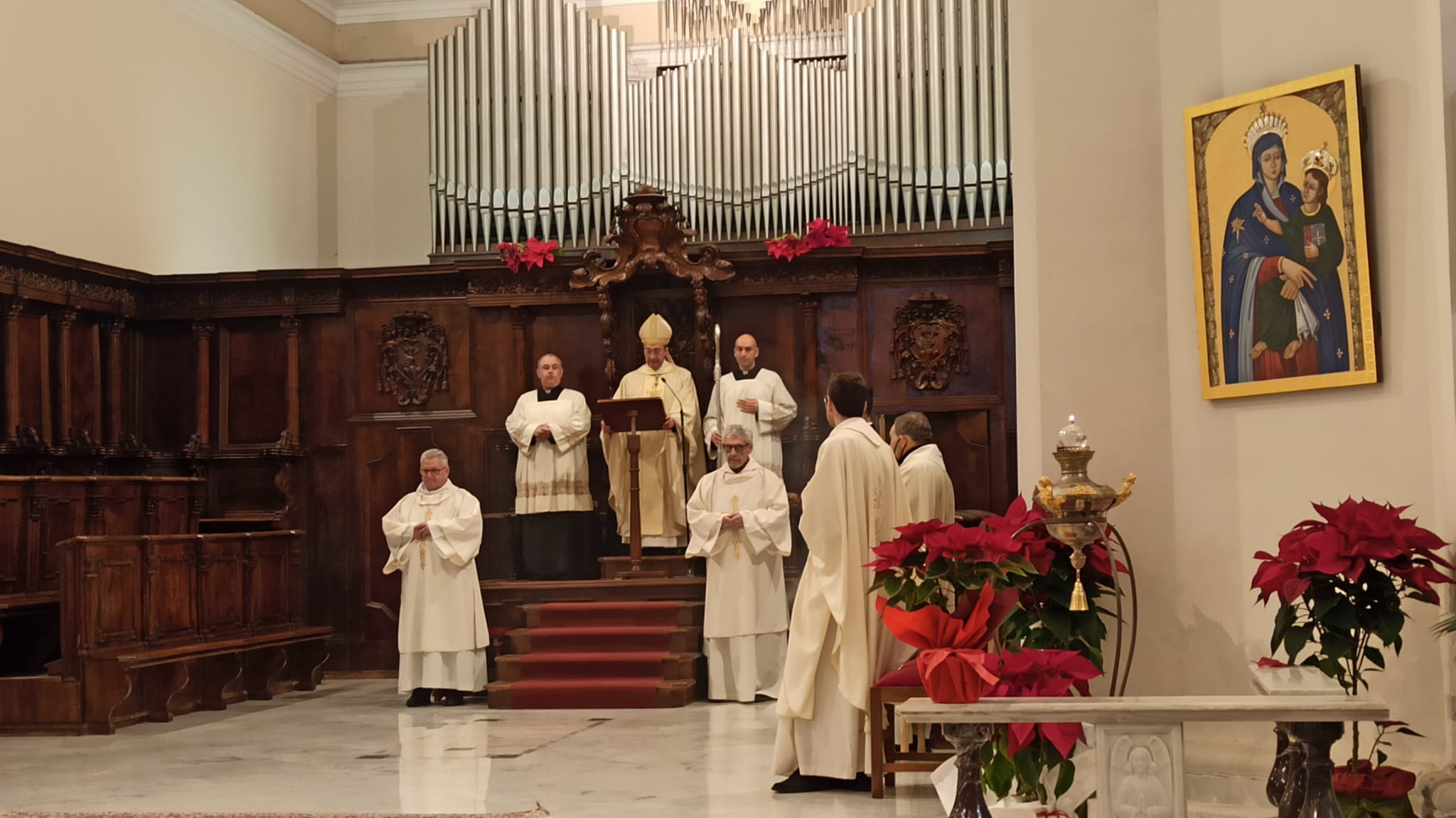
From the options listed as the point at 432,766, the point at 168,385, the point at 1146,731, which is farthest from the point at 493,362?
the point at 1146,731

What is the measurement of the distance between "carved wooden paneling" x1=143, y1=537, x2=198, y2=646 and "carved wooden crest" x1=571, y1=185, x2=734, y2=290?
13.1 ft

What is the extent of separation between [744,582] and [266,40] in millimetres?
7501

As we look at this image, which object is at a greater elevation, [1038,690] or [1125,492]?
[1125,492]

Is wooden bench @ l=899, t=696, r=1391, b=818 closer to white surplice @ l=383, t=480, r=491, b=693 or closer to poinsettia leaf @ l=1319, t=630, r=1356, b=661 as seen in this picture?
poinsettia leaf @ l=1319, t=630, r=1356, b=661

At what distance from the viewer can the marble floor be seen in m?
6.45

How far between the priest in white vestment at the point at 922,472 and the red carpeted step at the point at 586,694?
2536mm

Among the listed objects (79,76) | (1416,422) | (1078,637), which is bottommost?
(1078,637)

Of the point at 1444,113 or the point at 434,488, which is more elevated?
the point at 1444,113

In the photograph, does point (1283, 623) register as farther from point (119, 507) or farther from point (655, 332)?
point (119, 507)

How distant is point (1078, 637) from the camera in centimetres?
482

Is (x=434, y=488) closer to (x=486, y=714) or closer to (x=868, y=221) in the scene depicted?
(x=486, y=714)

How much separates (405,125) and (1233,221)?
37.8ft

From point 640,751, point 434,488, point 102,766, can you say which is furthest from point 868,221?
point 102,766

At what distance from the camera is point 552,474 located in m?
12.2
